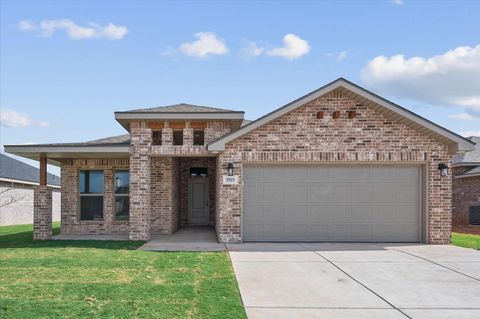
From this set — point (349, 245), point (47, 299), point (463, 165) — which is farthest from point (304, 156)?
point (463, 165)

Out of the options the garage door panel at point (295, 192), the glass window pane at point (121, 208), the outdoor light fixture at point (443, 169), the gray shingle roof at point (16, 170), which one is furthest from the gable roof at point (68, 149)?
the gray shingle roof at point (16, 170)

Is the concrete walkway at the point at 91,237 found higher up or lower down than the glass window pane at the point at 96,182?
lower down

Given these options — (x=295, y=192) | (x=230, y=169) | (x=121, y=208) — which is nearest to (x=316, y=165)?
(x=295, y=192)

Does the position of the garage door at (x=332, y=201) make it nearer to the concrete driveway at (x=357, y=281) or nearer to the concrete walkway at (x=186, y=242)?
the concrete driveway at (x=357, y=281)

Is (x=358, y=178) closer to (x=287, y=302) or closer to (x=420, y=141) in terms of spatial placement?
(x=420, y=141)

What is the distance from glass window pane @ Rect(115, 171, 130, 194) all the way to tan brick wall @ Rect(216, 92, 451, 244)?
4.08 metres

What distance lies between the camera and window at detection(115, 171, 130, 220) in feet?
46.8

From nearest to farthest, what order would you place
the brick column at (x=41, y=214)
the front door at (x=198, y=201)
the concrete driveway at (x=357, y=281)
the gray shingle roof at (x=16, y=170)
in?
the concrete driveway at (x=357, y=281)
the brick column at (x=41, y=214)
the front door at (x=198, y=201)
the gray shingle roof at (x=16, y=170)

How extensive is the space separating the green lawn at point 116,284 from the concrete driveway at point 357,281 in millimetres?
527

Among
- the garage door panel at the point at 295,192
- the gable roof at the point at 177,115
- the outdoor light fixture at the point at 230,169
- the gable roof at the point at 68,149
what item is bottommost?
the garage door panel at the point at 295,192

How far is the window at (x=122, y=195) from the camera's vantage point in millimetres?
14250

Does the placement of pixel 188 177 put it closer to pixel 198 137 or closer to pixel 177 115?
pixel 198 137

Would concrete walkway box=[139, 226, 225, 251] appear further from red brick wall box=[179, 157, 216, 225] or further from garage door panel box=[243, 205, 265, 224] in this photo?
red brick wall box=[179, 157, 216, 225]

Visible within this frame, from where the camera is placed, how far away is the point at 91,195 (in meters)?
14.4
